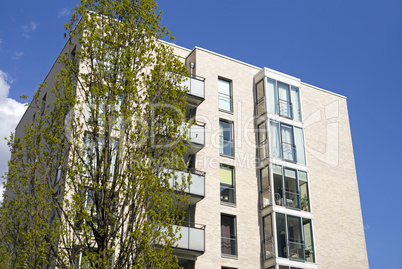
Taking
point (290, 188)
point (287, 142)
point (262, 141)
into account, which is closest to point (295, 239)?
point (290, 188)

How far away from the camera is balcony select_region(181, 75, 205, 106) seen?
2419 cm

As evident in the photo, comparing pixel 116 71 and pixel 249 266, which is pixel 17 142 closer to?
pixel 116 71

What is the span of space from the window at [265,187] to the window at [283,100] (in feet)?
11.3

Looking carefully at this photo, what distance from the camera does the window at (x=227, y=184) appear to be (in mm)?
23500

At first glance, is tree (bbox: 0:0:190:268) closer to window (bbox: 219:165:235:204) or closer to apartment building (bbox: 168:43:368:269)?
apartment building (bbox: 168:43:368:269)

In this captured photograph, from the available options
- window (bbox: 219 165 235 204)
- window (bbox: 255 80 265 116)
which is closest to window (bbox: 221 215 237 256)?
window (bbox: 219 165 235 204)

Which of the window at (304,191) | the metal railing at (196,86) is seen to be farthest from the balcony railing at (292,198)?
the metal railing at (196,86)

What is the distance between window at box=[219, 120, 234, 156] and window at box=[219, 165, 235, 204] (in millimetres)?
885

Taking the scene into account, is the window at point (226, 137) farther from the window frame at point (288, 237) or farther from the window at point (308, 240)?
the window at point (308, 240)

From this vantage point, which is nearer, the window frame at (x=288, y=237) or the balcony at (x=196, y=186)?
the balcony at (x=196, y=186)

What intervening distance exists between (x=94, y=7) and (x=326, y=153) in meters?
16.6

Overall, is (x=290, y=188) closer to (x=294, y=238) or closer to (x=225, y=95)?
(x=294, y=238)

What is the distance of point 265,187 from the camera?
24234 mm

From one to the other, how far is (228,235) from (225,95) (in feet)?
25.2
